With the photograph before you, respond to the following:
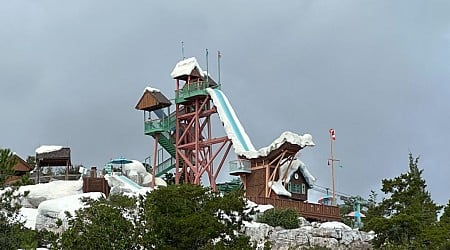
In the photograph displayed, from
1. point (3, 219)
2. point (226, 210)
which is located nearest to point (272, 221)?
point (226, 210)

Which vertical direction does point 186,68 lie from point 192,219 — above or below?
above

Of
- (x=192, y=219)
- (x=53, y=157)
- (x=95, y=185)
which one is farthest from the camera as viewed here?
(x=53, y=157)

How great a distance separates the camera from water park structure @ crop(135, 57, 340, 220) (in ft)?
129

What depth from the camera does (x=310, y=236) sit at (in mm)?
31094

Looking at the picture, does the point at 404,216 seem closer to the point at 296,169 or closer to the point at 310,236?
the point at 310,236

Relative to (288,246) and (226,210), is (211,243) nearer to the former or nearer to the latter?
(226,210)

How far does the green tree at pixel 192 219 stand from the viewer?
19188 mm

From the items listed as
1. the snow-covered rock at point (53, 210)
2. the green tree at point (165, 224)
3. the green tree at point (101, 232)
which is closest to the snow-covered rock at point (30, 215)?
the snow-covered rock at point (53, 210)

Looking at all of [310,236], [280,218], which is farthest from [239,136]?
[310,236]

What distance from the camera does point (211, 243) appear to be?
19.4m

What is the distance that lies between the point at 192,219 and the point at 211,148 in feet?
85.0

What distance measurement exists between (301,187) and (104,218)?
2429 centimetres

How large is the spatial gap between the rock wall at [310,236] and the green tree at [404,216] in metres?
2.61

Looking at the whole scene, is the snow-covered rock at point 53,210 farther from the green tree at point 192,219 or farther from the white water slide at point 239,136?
the green tree at point 192,219
